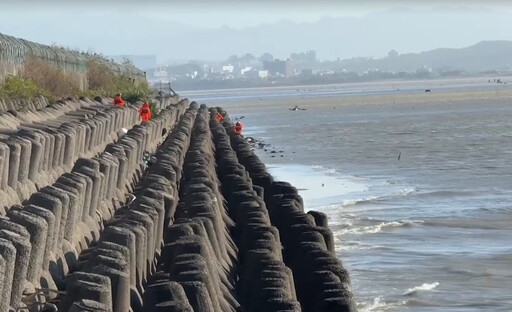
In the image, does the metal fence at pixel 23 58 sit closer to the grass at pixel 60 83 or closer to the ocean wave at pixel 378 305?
the grass at pixel 60 83

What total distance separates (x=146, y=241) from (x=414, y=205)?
17.4 metres

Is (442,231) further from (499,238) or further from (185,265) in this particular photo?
(185,265)

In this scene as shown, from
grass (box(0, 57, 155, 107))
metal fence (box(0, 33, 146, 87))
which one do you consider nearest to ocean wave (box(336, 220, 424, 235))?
grass (box(0, 57, 155, 107))

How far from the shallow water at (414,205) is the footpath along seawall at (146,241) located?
6.40ft

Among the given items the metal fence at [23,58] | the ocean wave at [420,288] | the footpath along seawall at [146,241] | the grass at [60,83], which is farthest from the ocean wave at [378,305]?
the metal fence at [23,58]

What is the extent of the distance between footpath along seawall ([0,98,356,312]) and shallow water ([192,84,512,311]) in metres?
1.95

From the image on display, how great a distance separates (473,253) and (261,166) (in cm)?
384

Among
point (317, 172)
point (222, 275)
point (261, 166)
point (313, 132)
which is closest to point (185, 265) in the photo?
point (222, 275)

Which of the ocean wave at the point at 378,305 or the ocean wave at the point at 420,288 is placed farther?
the ocean wave at the point at 420,288

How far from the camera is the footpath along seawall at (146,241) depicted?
7695 mm

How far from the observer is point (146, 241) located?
401 inches

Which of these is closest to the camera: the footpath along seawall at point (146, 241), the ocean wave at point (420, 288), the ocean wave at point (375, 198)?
the footpath along seawall at point (146, 241)

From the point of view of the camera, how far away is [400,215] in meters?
25.3

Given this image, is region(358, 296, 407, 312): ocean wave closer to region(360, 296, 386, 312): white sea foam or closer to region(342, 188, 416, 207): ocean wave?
region(360, 296, 386, 312): white sea foam
